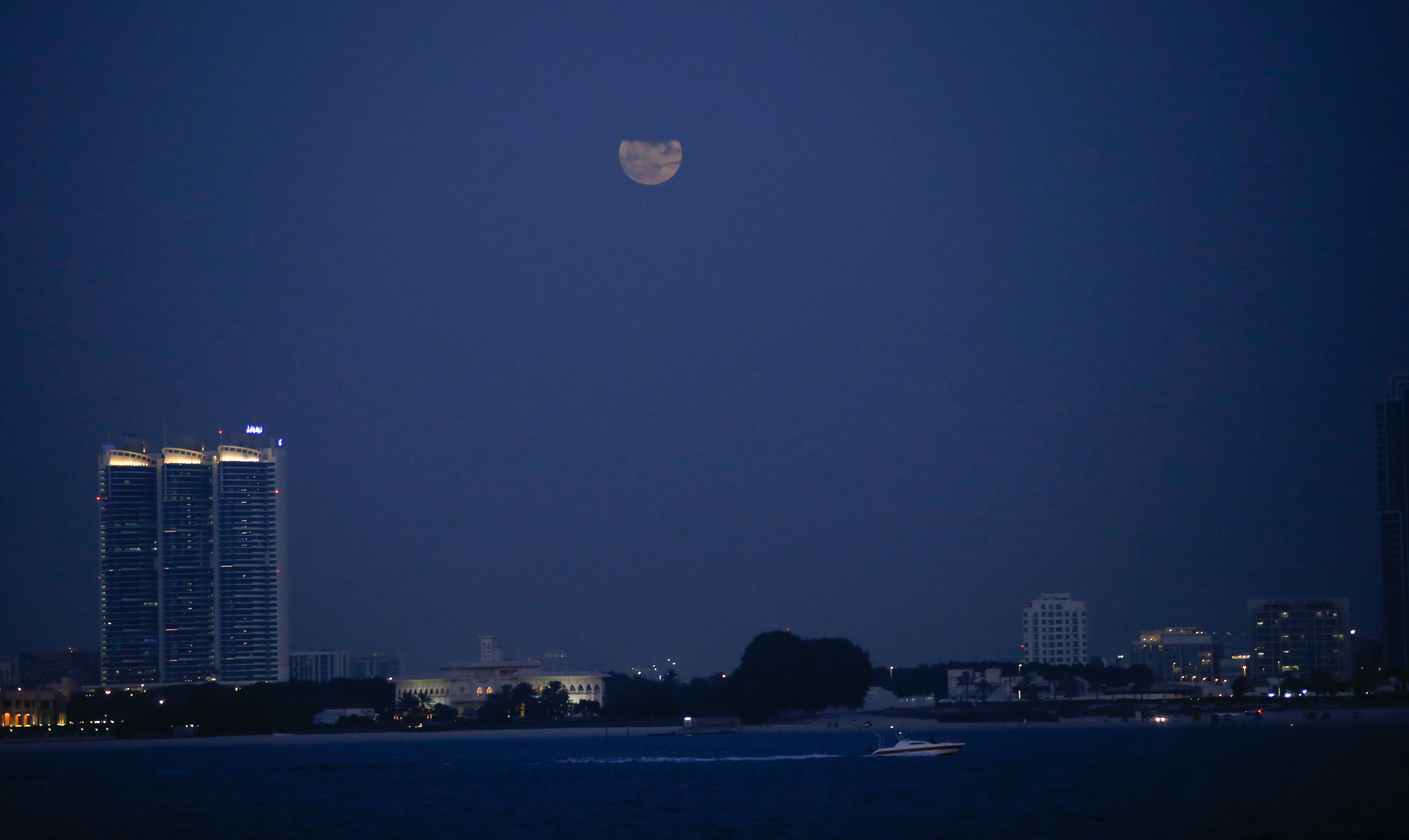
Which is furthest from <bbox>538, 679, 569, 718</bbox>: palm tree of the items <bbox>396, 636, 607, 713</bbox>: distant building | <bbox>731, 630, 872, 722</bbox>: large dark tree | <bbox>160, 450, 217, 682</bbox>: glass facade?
<bbox>160, 450, 217, 682</bbox>: glass facade

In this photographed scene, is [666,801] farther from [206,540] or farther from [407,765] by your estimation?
[206,540]

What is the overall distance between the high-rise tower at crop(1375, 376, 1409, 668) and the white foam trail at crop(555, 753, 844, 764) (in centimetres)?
11540

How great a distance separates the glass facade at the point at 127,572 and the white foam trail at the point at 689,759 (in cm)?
12178

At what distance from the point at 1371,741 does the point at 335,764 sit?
227 ft

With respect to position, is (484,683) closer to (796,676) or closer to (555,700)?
(555,700)

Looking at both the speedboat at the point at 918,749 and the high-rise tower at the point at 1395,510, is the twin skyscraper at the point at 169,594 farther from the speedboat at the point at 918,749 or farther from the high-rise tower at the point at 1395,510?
the high-rise tower at the point at 1395,510

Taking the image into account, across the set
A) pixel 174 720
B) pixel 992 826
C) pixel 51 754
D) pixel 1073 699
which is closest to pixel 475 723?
pixel 174 720

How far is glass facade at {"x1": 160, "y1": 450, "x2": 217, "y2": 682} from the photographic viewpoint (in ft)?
648

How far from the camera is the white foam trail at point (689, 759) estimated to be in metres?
92.1

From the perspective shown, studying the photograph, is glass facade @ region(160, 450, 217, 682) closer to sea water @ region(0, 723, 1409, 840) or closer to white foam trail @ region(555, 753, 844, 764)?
sea water @ region(0, 723, 1409, 840)

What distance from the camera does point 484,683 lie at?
173000mm

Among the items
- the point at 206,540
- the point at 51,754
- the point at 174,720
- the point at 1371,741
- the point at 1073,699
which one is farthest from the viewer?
the point at 206,540

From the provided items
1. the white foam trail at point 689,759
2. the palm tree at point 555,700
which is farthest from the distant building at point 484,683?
the white foam trail at point 689,759

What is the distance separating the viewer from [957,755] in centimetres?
9231
